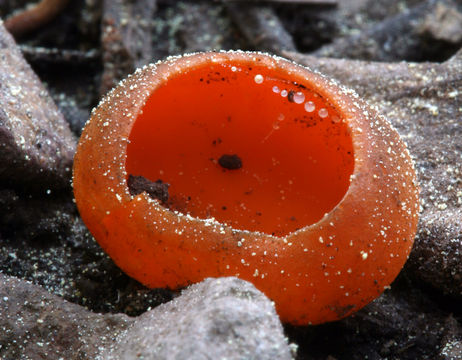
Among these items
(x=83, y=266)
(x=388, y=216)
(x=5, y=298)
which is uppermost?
(x=388, y=216)

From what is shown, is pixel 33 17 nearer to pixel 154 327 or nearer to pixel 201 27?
pixel 201 27

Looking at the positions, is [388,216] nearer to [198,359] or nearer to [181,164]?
[198,359]

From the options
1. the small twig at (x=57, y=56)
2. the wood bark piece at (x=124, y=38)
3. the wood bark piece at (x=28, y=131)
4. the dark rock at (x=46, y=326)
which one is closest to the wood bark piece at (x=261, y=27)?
the wood bark piece at (x=124, y=38)

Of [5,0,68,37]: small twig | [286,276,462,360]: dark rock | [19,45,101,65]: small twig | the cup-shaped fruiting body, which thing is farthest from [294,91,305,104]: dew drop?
[5,0,68,37]: small twig

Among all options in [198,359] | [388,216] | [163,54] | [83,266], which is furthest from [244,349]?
[163,54]

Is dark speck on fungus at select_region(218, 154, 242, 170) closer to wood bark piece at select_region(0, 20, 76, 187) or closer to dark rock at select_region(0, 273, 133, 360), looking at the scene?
wood bark piece at select_region(0, 20, 76, 187)

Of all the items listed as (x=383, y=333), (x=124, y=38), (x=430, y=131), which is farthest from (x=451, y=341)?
(x=124, y=38)

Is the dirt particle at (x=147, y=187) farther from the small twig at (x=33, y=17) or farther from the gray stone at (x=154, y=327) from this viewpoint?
the small twig at (x=33, y=17)
